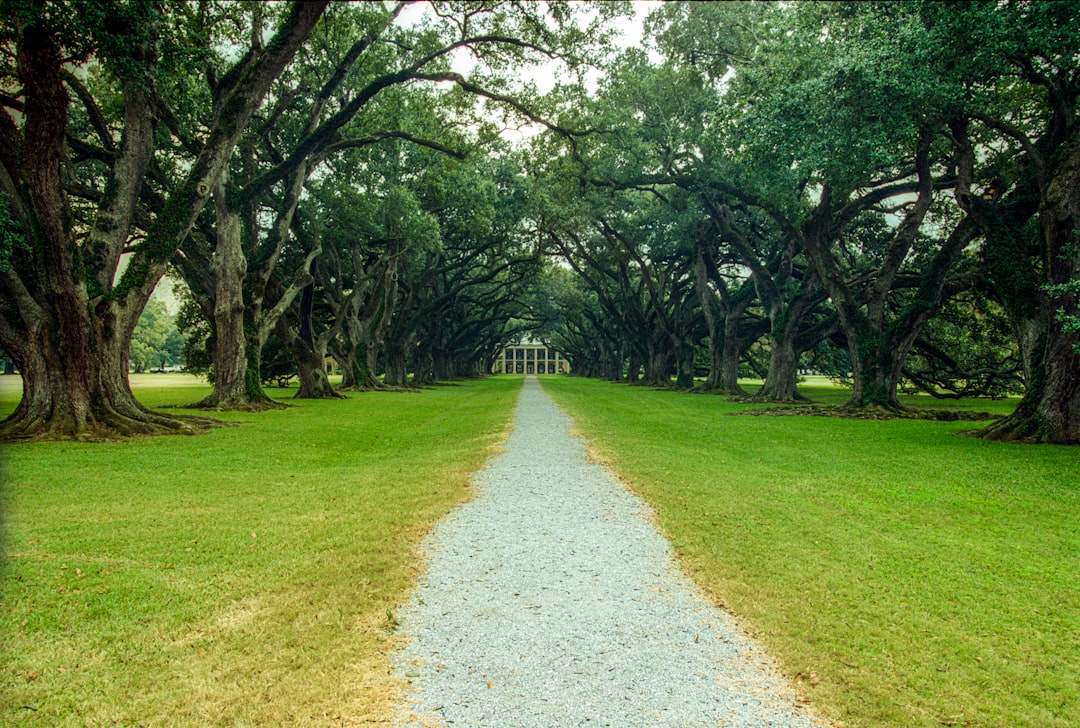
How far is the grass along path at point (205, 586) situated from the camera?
314cm

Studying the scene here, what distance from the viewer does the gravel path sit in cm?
302

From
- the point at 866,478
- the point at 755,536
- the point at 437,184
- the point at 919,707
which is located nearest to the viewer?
the point at 919,707

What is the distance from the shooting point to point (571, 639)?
3.76 metres

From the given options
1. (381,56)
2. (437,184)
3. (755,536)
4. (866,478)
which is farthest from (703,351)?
(755,536)

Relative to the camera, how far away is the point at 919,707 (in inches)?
122

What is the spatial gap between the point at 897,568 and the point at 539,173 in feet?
84.5

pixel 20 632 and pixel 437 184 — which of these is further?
pixel 437 184

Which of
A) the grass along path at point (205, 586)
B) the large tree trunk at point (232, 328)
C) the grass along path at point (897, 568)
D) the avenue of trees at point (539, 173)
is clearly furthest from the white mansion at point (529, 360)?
the grass along path at point (205, 586)

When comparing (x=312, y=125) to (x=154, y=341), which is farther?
(x=154, y=341)

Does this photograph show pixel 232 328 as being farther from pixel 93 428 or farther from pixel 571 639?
pixel 571 639

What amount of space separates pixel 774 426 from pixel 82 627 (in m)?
15.6

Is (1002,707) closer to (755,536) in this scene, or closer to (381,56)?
(755,536)

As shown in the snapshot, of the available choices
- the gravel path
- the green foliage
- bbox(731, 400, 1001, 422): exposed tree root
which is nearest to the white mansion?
the green foliage

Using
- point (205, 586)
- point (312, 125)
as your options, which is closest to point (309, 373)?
point (312, 125)
